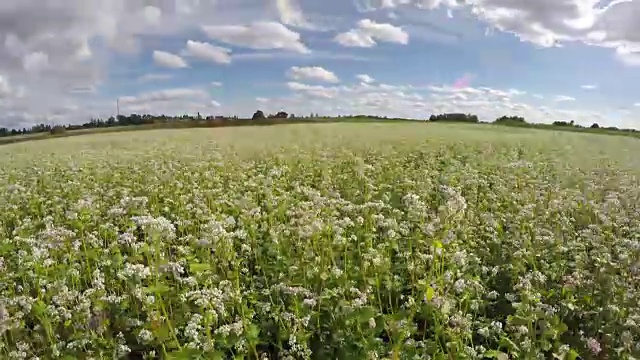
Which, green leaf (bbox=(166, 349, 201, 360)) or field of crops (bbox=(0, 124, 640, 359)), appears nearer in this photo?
green leaf (bbox=(166, 349, 201, 360))

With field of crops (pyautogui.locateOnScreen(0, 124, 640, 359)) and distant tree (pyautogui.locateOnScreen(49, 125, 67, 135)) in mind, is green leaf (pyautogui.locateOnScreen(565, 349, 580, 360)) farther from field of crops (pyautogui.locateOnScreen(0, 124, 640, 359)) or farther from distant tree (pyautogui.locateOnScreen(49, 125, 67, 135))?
distant tree (pyautogui.locateOnScreen(49, 125, 67, 135))

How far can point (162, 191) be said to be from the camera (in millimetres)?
6266

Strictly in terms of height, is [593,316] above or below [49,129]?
below

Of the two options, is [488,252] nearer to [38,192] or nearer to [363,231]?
[363,231]

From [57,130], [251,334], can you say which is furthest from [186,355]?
[57,130]

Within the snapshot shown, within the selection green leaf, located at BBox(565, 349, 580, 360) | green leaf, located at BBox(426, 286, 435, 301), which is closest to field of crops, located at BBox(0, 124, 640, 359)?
green leaf, located at BBox(426, 286, 435, 301)

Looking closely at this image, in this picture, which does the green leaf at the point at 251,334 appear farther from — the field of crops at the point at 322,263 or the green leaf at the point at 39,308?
the green leaf at the point at 39,308

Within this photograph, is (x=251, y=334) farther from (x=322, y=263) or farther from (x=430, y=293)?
(x=430, y=293)

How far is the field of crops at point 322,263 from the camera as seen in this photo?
122 inches

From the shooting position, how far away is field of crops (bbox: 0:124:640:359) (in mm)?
3098

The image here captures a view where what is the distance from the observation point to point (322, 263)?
384 centimetres

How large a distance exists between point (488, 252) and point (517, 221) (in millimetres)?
822

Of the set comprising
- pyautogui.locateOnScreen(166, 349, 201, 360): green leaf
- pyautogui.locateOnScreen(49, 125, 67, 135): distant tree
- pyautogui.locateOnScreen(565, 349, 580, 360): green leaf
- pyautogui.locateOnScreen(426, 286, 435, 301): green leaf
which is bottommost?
pyautogui.locateOnScreen(565, 349, 580, 360): green leaf

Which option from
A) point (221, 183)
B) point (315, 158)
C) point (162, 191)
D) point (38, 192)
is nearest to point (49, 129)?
point (38, 192)
